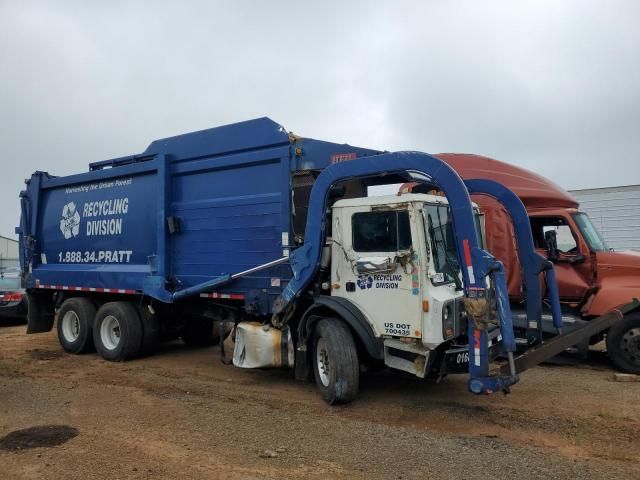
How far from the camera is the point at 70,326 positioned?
9812mm

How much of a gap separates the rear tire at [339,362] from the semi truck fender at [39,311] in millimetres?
7006

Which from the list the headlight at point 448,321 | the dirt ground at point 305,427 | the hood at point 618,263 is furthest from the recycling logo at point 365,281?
the hood at point 618,263

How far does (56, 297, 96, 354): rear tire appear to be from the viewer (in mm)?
9375

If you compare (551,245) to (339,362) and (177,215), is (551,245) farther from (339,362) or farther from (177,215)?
(177,215)

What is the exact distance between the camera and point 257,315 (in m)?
7.20

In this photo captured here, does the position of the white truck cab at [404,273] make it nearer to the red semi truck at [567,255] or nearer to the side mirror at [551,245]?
the red semi truck at [567,255]

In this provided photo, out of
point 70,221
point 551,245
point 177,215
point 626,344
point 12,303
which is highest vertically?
point 70,221

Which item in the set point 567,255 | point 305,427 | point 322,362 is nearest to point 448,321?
point 322,362

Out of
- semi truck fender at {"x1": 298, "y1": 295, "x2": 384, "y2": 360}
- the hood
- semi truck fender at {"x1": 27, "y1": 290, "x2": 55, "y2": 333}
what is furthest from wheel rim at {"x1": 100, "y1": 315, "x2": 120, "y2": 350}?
the hood

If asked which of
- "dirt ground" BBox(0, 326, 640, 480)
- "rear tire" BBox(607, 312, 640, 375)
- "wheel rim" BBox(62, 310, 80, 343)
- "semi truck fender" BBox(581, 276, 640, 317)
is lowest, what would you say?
"dirt ground" BBox(0, 326, 640, 480)

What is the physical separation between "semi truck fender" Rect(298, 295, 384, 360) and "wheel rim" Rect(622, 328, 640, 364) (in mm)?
3969

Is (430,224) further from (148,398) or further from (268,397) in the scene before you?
(148,398)

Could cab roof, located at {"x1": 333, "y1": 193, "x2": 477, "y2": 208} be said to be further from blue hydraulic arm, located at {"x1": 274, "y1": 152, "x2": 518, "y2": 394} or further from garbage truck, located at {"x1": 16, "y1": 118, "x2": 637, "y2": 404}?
blue hydraulic arm, located at {"x1": 274, "y1": 152, "x2": 518, "y2": 394}

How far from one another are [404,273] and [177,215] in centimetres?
402
